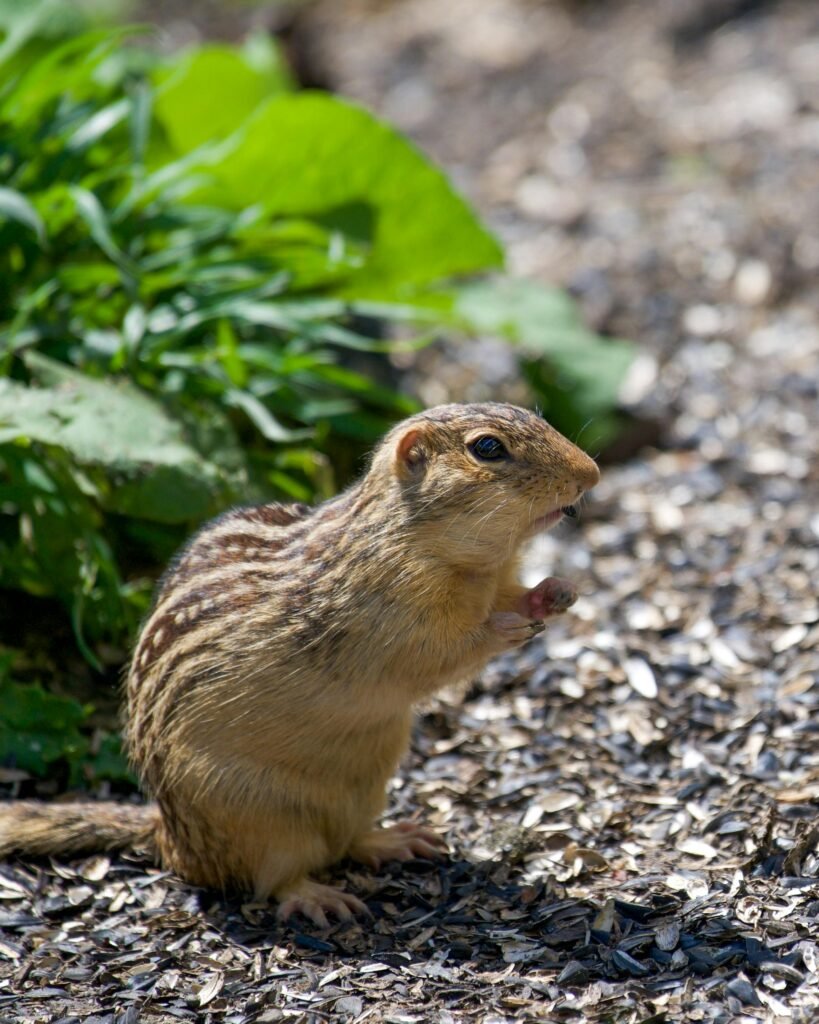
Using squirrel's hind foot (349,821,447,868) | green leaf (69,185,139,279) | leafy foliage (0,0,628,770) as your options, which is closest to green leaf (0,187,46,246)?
leafy foliage (0,0,628,770)

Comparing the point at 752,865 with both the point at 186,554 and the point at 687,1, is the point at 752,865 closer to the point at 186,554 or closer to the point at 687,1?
the point at 186,554

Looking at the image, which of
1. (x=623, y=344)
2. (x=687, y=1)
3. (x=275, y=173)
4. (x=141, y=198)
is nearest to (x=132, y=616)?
(x=141, y=198)

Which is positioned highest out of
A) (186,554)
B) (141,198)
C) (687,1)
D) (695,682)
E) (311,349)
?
(687,1)

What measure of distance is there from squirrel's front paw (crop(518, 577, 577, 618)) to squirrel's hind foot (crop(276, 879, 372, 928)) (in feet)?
3.36

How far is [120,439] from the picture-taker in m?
4.98

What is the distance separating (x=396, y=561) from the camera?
416 centimetres

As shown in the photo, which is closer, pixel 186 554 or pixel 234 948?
pixel 234 948

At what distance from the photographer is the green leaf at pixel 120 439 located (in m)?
4.90

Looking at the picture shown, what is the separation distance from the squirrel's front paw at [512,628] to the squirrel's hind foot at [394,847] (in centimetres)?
77

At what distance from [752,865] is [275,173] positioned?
3.74m

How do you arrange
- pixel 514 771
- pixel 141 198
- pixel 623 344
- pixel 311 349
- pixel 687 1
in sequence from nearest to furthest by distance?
pixel 514 771, pixel 141 198, pixel 311 349, pixel 623 344, pixel 687 1

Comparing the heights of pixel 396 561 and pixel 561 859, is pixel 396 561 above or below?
above

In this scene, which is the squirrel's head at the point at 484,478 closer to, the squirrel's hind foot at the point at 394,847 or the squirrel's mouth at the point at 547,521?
the squirrel's mouth at the point at 547,521

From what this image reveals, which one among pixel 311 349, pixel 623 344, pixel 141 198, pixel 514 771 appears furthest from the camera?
pixel 623 344
